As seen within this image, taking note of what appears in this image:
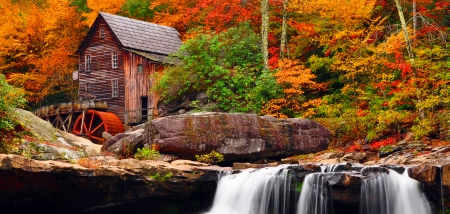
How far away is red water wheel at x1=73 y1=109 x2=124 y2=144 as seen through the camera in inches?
1296

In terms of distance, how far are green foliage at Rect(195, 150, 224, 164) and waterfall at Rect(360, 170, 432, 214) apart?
6759 mm

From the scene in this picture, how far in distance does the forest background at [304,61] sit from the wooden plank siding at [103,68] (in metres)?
3.45

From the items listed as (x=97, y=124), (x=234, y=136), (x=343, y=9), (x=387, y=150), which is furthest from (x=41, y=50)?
(x=387, y=150)

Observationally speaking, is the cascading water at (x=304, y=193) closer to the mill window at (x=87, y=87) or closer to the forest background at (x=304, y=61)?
the forest background at (x=304, y=61)

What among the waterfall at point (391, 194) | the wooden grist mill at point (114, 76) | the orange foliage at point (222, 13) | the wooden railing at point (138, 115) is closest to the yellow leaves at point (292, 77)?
the orange foliage at point (222, 13)

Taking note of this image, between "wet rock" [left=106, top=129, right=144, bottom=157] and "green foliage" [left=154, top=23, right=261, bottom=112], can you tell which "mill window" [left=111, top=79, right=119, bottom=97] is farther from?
"wet rock" [left=106, top=129, right=144, bottom=157]

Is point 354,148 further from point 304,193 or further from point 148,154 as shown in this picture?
point 148,154

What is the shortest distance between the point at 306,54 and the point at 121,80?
1079 cm

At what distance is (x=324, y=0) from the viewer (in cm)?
2659

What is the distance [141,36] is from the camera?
35.1m

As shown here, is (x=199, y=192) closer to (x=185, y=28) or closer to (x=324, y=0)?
(x=324, y=0)

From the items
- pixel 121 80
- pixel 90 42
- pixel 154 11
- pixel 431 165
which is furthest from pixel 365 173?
pixel 154 11

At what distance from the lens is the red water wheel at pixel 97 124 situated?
108ft

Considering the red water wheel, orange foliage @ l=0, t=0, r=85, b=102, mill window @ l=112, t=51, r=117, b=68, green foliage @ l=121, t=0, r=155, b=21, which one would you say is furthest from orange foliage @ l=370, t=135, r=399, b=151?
orange foliage @ l=0, t=0, r=85, b=102
